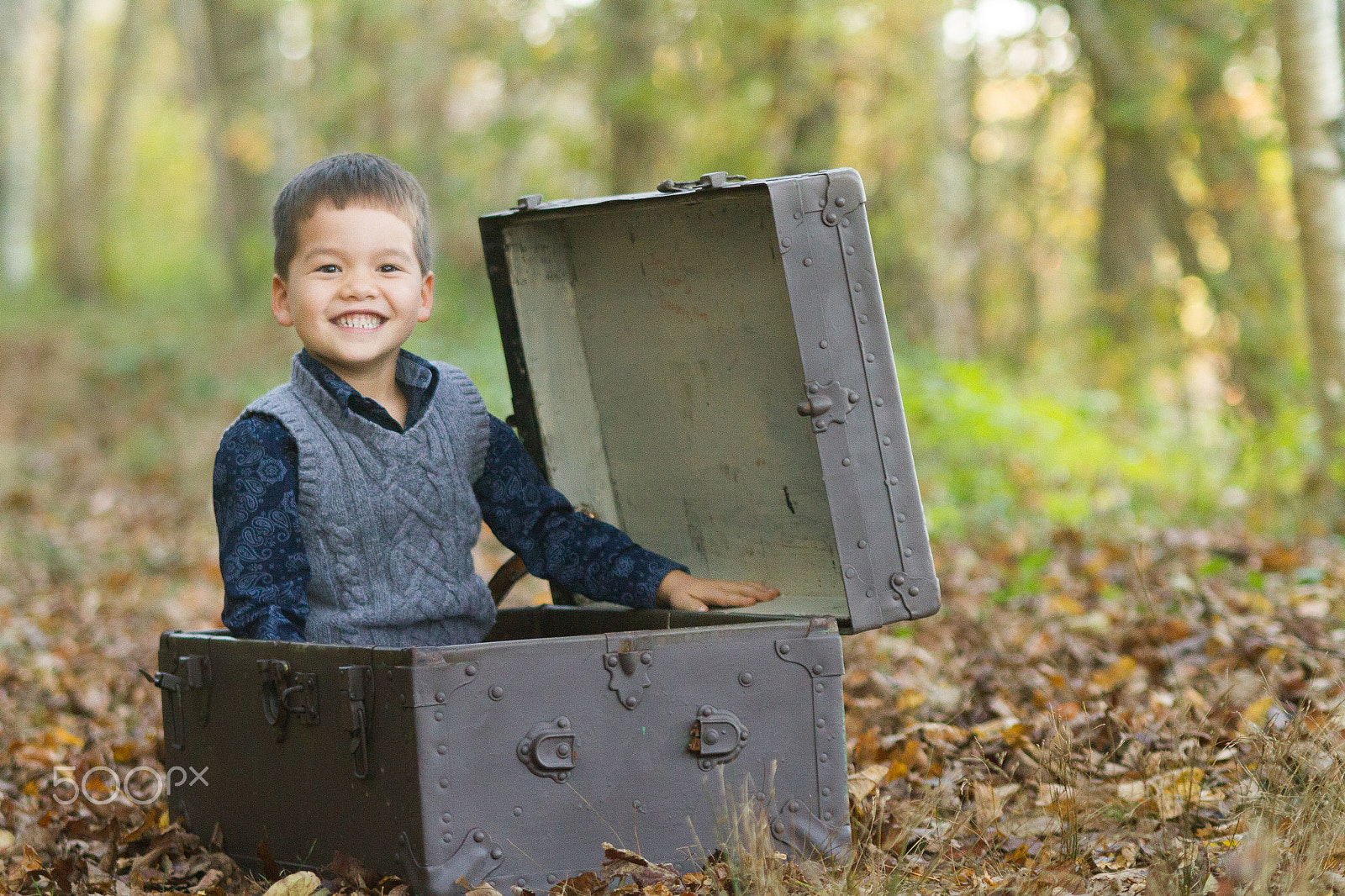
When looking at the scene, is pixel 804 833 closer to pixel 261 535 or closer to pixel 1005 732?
pixel 1005 732

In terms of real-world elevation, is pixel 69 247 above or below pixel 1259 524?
above

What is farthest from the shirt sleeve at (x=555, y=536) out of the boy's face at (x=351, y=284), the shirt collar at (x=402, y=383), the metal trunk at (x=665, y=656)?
the boy's face at (x=351, y=284)

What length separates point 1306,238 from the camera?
6102 mm

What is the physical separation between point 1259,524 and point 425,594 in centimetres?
486

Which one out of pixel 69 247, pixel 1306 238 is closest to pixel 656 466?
pixel 1306 238

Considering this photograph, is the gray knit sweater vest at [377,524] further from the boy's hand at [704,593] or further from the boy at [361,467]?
the boy's hand at [704,593]

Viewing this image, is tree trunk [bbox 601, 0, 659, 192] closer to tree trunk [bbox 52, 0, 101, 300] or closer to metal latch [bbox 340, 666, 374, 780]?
metal latch [bbox 340, 666, 374, 780]

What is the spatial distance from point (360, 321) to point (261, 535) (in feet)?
1.83

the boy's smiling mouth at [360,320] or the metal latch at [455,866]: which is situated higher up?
the boy's smiling mouth at [360,320]

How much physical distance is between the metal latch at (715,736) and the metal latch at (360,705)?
625 millimetres

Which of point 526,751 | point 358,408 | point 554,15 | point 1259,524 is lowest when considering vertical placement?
point 1259,524

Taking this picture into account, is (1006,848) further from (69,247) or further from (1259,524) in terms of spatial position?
(69,247)

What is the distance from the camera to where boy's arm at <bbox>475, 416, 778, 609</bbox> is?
3.22 m

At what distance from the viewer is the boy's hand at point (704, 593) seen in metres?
3.19
